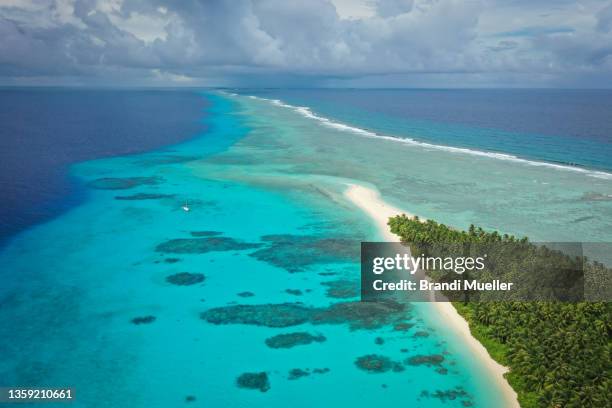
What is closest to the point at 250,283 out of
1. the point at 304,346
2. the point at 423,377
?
the point at 304,346

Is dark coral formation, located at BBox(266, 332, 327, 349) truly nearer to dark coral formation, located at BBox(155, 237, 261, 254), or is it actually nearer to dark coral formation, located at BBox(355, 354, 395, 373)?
dark coral formation, located at BBox(355, 354, 395, 373)

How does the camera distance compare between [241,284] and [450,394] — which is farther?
[241,284]

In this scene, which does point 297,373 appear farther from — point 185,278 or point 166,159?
point 166,159

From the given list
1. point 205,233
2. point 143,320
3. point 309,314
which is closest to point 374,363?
point 309,314

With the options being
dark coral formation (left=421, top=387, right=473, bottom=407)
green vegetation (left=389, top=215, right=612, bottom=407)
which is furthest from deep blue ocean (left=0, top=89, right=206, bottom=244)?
green vegetation (left=389, top=215, right=612, bottom=407)

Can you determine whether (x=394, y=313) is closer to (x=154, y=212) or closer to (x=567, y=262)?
(x=567, y=262)
